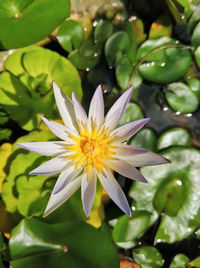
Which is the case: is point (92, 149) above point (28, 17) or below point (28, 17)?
below

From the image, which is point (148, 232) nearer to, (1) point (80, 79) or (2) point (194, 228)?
(2) point (194, 228)

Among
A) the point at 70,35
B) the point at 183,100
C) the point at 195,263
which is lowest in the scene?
the point at 195,263

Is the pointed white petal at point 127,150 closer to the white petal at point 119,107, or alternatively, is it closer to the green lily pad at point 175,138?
the white petal at point 119,107

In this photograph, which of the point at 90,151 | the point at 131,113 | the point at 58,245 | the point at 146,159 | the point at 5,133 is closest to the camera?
the point at 146,159

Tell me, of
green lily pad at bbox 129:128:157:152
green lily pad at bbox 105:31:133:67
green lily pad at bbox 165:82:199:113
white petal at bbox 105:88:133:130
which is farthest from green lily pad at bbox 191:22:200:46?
white petal at bbox 105:88:133:130

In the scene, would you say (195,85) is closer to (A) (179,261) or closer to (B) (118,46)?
(B) (118,46)

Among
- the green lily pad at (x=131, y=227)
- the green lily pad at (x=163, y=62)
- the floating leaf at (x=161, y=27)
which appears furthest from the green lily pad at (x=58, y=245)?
the floating leaf at (x=161, y=27)

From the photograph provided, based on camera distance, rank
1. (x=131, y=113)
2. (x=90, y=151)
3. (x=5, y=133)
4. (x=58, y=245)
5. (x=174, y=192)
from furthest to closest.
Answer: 1. (x=5, y=133)
2. (x=131, y=113)
3. (x=174, y=192)
4. (x=58, y=245)
5. (x=90, y=151)

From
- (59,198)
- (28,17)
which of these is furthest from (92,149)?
(28,17)

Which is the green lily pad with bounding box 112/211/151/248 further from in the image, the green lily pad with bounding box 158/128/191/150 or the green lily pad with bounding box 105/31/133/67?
the green lily pad with bounding box 105/31/133/67
